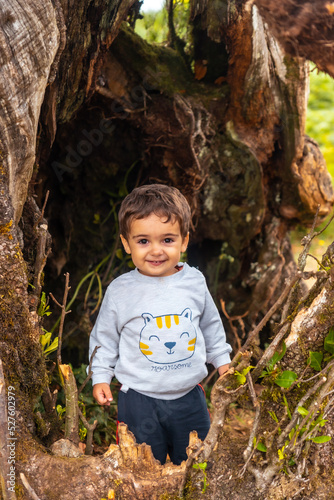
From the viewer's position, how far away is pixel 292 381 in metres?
1.83

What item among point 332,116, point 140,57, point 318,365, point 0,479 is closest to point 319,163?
point 140,57

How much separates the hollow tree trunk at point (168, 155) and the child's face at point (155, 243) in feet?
1.63

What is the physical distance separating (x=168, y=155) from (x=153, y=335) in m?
1.60

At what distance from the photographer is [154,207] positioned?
2.10m

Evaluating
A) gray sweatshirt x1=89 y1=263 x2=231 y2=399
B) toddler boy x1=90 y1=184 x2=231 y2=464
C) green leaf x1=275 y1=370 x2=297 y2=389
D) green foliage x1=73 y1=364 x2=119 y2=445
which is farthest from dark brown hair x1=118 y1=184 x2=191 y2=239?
green foliage x1=73 y1=364 x2=119 y2=445

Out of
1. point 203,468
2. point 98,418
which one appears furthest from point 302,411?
point 98,418

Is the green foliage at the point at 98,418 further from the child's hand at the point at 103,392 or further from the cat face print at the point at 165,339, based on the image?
the cat face print at the point at 165,339

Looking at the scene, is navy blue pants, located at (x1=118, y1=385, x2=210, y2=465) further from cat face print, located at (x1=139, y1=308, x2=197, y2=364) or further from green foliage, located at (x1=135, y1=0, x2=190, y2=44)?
green foliage, located at (x1=135, y1=0, x2=190, y2=44)

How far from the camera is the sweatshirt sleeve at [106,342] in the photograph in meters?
2.20

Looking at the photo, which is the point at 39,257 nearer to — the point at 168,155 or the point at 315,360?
the point at 315,360

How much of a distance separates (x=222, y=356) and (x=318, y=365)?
0.56 metres

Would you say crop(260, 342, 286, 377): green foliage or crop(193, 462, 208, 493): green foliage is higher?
crop(260, 342, 286, 377): green foliage

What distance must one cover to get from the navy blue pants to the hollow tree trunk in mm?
261

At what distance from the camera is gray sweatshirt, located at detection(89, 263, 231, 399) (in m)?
2.13
